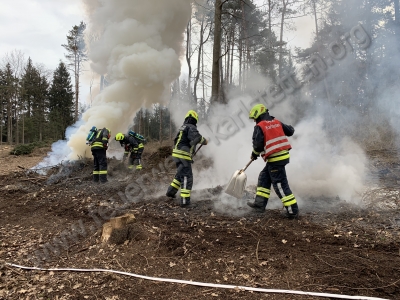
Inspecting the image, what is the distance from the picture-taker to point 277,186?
473 cm

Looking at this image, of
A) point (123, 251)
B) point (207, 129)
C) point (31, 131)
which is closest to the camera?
point (123, 251)

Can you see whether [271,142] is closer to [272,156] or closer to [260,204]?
[272,156]

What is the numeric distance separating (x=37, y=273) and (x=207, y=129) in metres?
7.30

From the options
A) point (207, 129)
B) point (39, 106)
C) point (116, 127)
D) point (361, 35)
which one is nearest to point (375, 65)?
point (361, 35)

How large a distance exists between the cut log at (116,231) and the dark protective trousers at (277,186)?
7.61ft

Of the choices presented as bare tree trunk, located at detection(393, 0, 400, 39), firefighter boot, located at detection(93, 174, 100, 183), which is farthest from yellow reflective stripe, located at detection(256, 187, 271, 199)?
bare tree trunk, located at detection(393, 0, 400, 39)

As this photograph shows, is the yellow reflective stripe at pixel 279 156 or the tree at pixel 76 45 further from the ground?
the tree at pixel 76 45

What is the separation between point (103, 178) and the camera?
27.5 feet

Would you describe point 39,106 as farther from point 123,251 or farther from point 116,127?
point 123,251

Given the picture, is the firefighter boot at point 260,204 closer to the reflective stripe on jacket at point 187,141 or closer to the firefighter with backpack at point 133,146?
the reflective stripe on jacket at point 187,141

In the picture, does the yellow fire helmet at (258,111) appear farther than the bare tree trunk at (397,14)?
No

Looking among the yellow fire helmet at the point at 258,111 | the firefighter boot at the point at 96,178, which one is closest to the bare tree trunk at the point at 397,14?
the yellow fire helmet at the point at 258,111

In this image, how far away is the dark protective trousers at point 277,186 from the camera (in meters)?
4.54

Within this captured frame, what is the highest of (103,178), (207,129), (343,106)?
(343,106)
